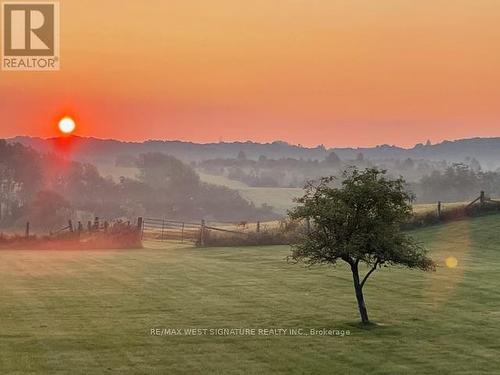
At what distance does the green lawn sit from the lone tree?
284 centimetres

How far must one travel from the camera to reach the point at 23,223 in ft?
549

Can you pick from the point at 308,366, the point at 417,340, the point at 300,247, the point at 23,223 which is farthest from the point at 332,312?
the point at 23,223

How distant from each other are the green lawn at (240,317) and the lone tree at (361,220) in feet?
9.33

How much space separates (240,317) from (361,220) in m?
6.72

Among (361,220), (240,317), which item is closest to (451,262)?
(361,220)

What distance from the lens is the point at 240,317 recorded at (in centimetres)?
3478

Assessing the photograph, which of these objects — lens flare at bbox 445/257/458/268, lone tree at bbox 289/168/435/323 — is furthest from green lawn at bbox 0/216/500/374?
lone tree at bbox 289/168/435/323

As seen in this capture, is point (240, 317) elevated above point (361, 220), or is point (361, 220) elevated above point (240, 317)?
point (361, 220)

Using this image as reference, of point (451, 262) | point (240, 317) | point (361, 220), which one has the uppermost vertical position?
point (361, 220)

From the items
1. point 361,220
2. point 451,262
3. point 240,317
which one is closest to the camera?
point 361,220

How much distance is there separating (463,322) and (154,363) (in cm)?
1369

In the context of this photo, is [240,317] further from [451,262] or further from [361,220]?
[451,262]

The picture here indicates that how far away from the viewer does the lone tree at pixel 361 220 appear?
107ft

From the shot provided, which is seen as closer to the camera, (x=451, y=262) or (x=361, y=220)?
(x=361, y=220)
